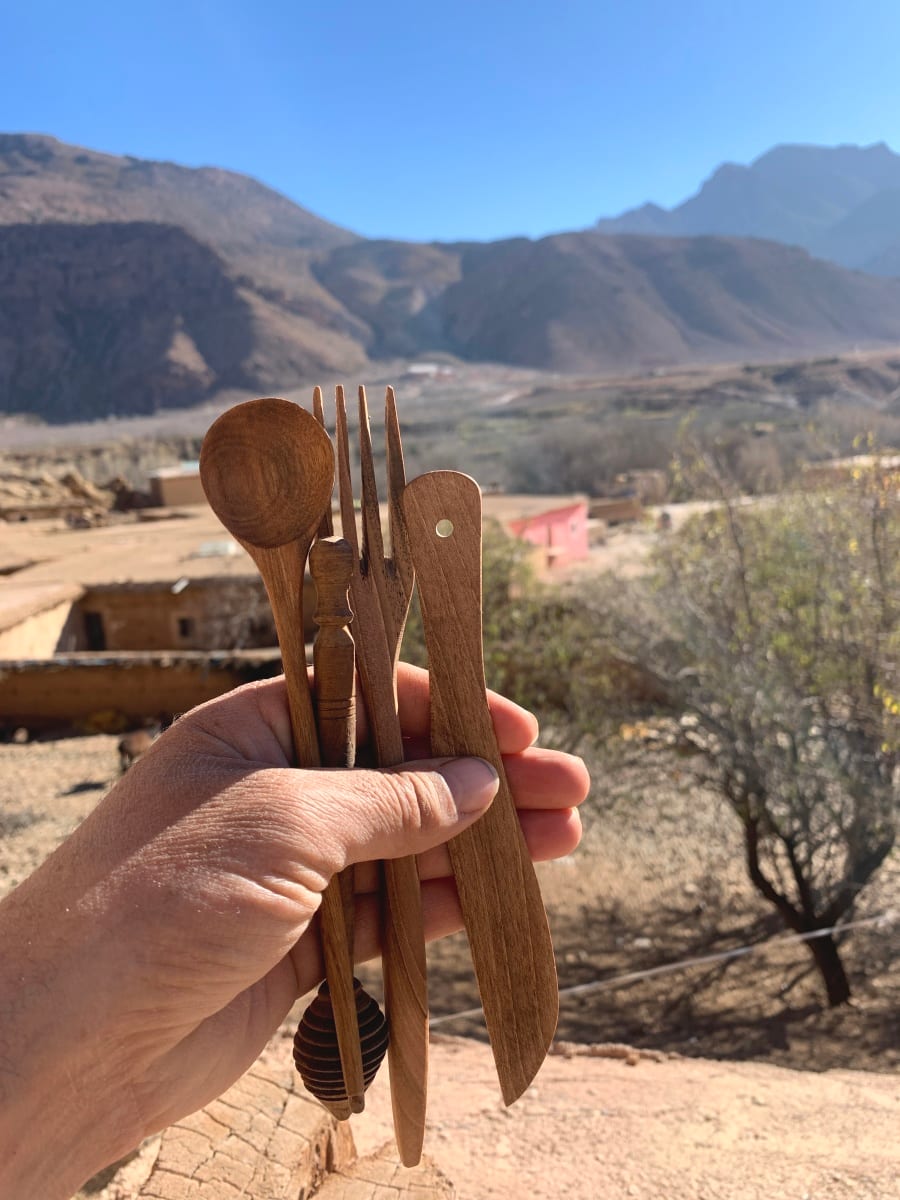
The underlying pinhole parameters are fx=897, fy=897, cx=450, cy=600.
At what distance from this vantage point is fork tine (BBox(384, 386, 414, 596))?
147 centimetres

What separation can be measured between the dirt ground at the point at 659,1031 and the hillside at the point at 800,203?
517ft

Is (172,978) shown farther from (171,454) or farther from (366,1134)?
(171,454)

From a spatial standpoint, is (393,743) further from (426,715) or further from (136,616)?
(136,616)

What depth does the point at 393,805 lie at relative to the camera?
133 cm

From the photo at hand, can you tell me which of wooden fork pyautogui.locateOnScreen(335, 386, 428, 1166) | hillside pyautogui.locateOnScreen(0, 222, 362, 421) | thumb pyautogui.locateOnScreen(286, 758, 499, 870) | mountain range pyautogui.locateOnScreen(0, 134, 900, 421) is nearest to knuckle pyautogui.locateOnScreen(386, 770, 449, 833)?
thumb pyautogui.locateOnScreen(286, 758, 499, 870)

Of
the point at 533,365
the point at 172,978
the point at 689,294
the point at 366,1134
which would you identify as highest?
the point at 689,294

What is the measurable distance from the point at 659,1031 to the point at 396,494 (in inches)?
158

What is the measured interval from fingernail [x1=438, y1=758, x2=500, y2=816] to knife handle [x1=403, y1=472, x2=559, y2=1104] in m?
0.04

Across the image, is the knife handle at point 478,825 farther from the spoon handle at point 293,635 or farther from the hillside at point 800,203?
the hillside at point 800,203

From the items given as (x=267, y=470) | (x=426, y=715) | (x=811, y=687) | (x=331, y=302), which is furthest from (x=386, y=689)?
(x=331, y=302)

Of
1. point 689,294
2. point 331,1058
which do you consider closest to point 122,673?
point 331,1058

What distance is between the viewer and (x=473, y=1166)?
2.26 m

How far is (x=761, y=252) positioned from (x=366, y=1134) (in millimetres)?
100608

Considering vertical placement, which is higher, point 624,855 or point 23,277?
point 23,277
